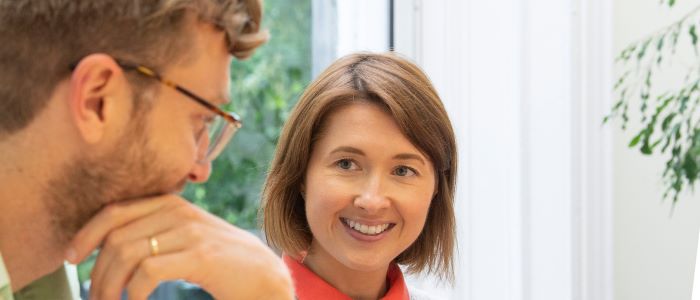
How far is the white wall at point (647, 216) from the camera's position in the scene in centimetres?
289

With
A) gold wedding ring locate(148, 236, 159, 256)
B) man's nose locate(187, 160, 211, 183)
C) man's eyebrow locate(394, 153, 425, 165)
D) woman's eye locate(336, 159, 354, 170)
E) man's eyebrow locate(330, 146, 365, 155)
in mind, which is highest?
man's nose locate(187, 160, 211, 183)

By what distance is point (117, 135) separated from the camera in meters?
1.23

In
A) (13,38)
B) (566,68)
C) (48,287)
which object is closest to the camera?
(13,38)

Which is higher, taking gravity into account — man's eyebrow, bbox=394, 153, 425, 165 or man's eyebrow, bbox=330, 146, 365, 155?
man's eyebrow, bbox=330, 146, 365, 155

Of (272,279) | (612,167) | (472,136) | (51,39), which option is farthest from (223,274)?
(612,167)

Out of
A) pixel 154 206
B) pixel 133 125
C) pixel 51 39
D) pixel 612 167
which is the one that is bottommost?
pixel 612 167

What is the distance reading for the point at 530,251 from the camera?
291cm

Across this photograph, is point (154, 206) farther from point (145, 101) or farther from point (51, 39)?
point (51, 39)

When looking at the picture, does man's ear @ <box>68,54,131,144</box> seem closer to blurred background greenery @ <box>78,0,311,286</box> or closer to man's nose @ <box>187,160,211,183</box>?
man's nose @ <box>187,160,211,183</box>

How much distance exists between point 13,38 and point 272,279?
0.51 meters

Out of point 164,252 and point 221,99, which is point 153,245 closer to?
point 164,252

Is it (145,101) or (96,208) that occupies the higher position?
(145,101)

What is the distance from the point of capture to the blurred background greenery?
111 inches

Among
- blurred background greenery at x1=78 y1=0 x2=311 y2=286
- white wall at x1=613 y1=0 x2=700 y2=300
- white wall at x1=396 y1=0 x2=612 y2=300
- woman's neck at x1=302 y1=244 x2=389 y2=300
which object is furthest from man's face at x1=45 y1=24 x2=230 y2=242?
white wall at x1=613 y1=0 x2=700 y2=300
